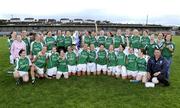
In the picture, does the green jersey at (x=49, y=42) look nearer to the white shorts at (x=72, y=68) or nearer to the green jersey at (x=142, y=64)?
the white shorts at (x=72, y=68)

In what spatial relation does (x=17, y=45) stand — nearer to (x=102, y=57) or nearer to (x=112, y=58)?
(x=102, y=57)

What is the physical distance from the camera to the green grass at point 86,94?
9.50m

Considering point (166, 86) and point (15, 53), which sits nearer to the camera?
point (166, 86)

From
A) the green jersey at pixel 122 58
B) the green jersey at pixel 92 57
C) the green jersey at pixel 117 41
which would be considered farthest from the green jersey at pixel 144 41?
the green jersey at pixel 92 57

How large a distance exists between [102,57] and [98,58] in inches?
6.9

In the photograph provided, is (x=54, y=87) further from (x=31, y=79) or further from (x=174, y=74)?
(x=174, y=74)

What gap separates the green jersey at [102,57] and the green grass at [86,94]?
1065 millimetres

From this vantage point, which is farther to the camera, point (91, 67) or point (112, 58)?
point (91, 67)

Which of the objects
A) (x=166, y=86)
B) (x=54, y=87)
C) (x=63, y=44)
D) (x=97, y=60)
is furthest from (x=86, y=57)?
(x=166, y=86)

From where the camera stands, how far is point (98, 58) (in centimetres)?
1380

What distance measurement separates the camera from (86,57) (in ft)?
45.3

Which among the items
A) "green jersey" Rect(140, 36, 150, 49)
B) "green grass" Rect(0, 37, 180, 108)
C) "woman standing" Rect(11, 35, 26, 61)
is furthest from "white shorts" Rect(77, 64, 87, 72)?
"green jersey" Rect(140, 36, 150, 49)

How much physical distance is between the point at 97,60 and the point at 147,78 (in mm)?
2581

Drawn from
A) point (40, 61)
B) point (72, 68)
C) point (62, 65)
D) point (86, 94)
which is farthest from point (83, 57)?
point (86, 94)
